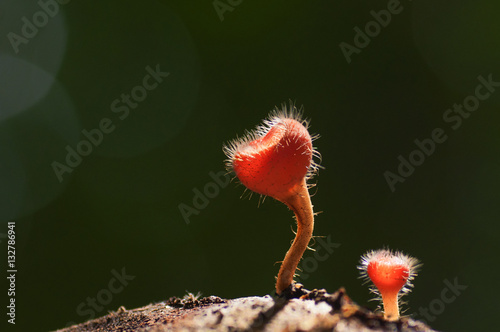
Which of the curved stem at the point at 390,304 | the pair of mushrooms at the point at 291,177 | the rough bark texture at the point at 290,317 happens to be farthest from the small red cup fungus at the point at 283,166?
the curved stem at the point at 390,304

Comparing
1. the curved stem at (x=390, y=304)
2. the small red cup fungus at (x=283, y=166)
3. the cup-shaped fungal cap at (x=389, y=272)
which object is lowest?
the curved stem at (x=390, y=304)

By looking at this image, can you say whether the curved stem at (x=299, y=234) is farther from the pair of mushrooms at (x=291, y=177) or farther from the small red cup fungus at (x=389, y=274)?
the small red cup fungus at (x=389, y=274)

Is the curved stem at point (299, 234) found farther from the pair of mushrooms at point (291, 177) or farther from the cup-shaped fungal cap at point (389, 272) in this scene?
the cup-shaped fungal cap at point (389, 272)

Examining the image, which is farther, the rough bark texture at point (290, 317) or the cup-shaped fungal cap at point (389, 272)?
the cup-shaped fungal cap at point (389, 272)

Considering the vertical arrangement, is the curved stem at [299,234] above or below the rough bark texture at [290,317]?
above

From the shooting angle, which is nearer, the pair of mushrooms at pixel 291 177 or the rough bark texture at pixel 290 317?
the rough bark texture at pixel 290 317

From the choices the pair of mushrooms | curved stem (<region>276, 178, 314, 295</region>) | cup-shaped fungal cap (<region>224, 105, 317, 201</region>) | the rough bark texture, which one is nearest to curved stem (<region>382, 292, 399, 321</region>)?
the pair of mushrooms

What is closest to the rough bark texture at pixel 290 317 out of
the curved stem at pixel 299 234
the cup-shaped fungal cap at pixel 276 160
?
the curved stem at pixel 299 234

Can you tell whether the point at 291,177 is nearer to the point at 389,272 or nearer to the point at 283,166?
the point at 283,166
